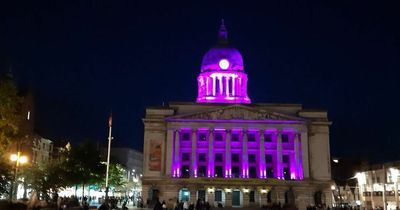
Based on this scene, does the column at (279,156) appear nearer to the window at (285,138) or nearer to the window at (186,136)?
the window at (285,138)

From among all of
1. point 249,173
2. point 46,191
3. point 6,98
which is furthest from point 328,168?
point 6,98

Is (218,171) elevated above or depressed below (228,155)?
below

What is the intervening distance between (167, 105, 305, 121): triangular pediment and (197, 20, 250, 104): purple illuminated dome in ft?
42.6

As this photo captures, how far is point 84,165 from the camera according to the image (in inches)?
3241

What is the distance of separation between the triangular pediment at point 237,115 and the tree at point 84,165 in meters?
23.4

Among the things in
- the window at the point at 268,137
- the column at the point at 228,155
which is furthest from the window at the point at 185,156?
the window at the point at 268,137

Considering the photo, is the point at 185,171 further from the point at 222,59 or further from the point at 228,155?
the point at 222,59

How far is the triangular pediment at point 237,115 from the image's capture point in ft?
340

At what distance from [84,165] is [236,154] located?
117 feet

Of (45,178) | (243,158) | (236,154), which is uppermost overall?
(236,154)

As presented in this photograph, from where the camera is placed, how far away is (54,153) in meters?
121

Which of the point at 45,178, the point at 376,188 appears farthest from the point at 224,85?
the point at 45,178

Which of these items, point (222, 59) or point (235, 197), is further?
point (222, 59)

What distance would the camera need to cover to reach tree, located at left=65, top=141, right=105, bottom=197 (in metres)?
80.4
